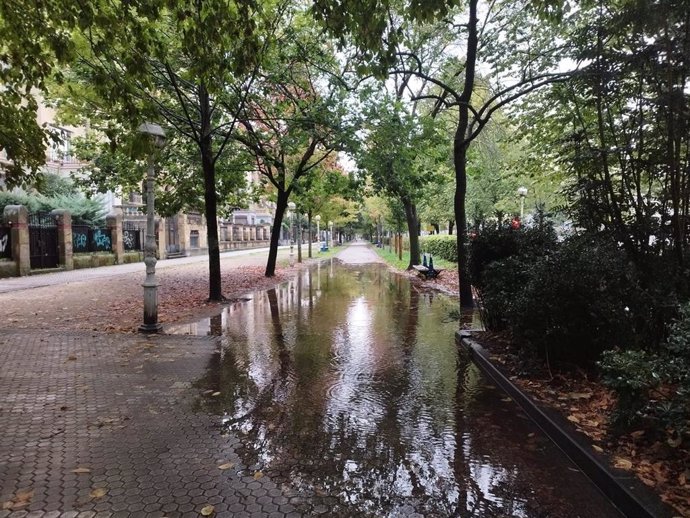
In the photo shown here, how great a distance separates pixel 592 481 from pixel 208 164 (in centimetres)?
1128

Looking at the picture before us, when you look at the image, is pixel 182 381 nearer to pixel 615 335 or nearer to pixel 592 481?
pixel 592 481

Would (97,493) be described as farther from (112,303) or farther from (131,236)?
(131,236)

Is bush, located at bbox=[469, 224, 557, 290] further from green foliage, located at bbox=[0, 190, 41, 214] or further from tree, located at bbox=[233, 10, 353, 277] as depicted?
green foliage, located at bbox=[0, 190, 41, 214]

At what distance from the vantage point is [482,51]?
11.7m

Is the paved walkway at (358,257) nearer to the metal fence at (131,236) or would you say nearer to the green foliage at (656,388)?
the metal fence at (131,236)

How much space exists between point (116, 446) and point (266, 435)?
1265mm

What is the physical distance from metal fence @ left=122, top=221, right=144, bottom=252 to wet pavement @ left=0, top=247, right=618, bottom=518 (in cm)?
2375

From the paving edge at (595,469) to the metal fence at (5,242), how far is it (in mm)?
20268

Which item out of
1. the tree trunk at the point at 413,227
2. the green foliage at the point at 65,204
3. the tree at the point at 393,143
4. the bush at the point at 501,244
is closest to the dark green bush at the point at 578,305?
the bush at the point at 501,244

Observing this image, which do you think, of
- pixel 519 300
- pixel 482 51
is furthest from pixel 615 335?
pixel 482 51

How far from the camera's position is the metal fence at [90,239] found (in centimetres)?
2494

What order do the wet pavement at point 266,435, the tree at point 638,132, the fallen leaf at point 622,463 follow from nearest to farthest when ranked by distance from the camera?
the wet pavement at point 266,435, the fallen leaf at point 622,463, the tree at point 638,132

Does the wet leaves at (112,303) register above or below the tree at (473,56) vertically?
below

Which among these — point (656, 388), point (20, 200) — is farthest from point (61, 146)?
point (656, 388)
